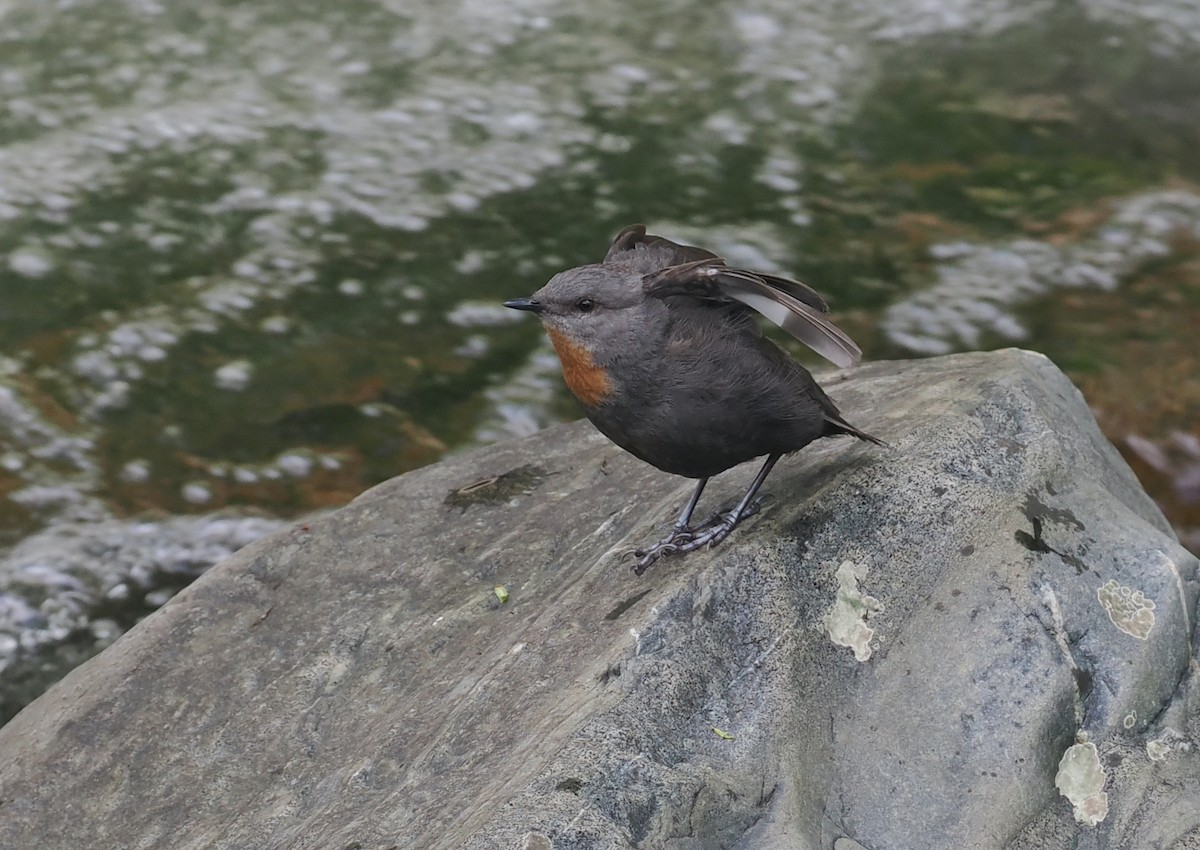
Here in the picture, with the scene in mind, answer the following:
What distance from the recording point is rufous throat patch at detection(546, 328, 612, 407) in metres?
3.68

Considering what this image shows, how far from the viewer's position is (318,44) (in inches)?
453

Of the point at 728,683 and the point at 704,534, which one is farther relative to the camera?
the point at 704,534

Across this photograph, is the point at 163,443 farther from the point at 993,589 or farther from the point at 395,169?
the point at 993,589

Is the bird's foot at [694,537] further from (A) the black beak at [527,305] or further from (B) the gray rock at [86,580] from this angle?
(B) the gray rock at [86,580]

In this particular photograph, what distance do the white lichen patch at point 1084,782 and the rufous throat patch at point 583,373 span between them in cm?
150

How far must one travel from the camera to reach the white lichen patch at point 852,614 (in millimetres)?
3355

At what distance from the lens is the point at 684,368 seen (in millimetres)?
3650

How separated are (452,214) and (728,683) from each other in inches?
261

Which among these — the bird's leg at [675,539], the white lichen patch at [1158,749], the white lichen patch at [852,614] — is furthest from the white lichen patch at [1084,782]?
the bird's leg at [675,539]

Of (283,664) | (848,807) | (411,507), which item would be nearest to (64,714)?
(283,664)

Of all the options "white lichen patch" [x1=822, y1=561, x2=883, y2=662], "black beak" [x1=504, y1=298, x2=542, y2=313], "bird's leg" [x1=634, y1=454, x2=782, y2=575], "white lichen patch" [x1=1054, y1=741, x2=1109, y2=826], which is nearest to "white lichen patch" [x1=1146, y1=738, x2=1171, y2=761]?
"white lichen patch" [x1=1054, y1=741, x2=1109, y2=826]

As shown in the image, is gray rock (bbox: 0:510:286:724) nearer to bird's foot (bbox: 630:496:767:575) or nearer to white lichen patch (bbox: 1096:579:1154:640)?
bird's foot (bbox: 630:496:767:575)

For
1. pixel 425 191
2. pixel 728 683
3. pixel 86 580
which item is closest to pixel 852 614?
pixel 728 683

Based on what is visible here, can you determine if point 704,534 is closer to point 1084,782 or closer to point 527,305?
point 527,305
